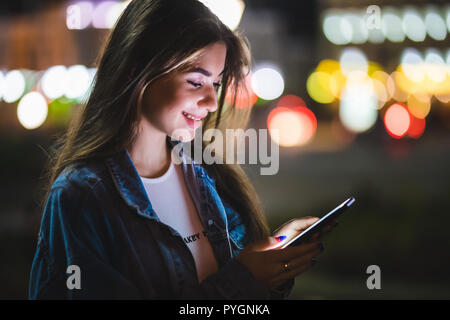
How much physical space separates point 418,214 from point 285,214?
153 cm

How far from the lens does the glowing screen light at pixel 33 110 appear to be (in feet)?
33.9

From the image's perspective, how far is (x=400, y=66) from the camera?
1191 inches

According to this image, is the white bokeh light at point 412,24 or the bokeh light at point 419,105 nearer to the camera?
the bokeh light at point 419,105

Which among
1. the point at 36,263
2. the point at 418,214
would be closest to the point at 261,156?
the point at 36,263

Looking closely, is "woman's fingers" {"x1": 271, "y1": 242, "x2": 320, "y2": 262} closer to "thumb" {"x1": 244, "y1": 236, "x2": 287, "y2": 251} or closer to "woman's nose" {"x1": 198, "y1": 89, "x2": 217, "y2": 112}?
"thumb" {"x1": 244, "y1": 236, "x2": 287, "y2": 251}

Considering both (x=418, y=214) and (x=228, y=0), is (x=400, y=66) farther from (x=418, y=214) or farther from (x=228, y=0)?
(x=228, y=0)

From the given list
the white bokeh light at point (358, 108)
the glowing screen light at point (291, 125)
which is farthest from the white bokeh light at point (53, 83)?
the white bokeh light at point (358, 108)

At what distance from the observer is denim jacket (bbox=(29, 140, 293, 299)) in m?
1.33

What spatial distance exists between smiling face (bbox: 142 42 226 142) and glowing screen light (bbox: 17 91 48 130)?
927cm

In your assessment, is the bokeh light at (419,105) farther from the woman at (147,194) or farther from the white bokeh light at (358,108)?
the woman at (147,194)

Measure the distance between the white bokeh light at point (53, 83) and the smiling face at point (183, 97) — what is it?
819cm

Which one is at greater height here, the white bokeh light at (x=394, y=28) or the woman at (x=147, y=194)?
the white bokeh light at (x=394, y=28)

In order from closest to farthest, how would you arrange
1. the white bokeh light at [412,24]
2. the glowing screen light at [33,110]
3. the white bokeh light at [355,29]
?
the glowing screen light at [33,110], the white bokeh light at [412,24], the white bokeh light at [355,29]

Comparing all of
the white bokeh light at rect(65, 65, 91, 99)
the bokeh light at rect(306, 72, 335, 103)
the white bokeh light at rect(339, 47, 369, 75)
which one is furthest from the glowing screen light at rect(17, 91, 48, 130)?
the white bokeh light at rect(339, 47, 369, 75)
